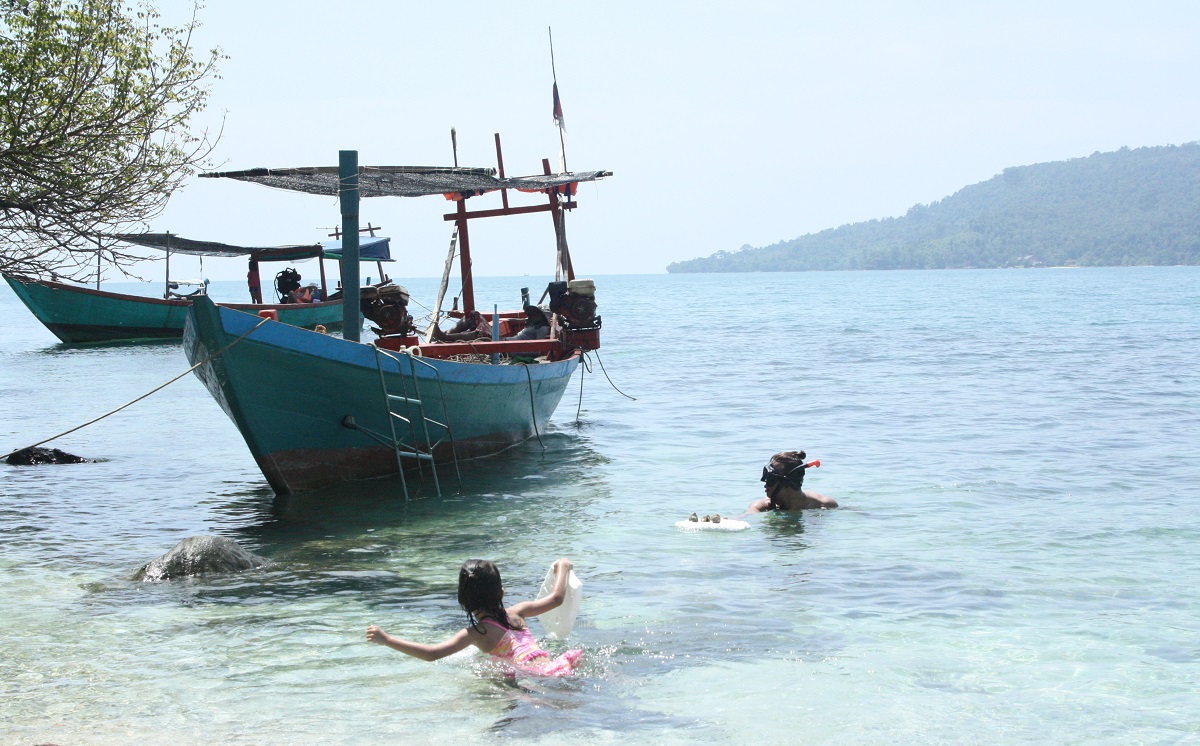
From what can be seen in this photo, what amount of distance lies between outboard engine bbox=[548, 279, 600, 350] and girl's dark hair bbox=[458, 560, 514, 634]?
10573mm

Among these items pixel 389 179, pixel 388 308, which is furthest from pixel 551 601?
pixel 388 308

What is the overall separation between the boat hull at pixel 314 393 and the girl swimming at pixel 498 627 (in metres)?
4.98

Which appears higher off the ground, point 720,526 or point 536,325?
point 536,325

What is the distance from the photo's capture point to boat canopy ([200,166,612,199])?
11.6 meters

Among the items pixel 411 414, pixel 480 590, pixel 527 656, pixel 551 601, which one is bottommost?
pixel 527 656

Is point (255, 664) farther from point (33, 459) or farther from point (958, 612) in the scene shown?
point (33, 459)

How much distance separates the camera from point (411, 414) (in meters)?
12.0

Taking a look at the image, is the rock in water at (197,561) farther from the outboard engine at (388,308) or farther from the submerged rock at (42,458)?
the submerged rock at (42,458)

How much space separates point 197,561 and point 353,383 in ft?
9.33

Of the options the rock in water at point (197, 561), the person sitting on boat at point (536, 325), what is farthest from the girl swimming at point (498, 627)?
the person sitting on boat at point (536, 325)

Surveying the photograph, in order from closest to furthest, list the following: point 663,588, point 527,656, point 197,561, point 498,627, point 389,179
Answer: point 498,627 < point 527,656 < point 663,588 < point 197,561 < point 389,179

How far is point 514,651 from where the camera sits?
644 centimetres

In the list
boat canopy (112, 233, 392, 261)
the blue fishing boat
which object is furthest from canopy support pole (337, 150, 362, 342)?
boat canopy (112, 233, 392, 261)

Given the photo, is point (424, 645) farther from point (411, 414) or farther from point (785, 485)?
point (411, 414)
